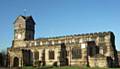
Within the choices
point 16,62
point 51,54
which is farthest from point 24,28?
point 51,54

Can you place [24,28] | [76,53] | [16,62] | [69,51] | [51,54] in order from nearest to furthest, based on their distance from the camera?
[76,53] → [69,51] → [51,54] → [16,62] → [24,28]

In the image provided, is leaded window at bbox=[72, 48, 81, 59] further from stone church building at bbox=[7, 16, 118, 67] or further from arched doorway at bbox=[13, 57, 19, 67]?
arched doorway at bbox=[13, 57, 19, 67]

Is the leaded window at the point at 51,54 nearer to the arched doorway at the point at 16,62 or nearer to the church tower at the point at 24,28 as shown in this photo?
the arched doorway at the point at 16,62

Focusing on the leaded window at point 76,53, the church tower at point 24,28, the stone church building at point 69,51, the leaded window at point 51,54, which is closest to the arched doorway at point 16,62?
the stone church building at point 69,51

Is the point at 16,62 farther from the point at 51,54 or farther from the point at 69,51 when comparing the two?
the point at 69,51

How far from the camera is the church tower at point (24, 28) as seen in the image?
229ft

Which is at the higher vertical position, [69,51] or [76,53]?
[69,51]

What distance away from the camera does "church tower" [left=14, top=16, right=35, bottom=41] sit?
69894 millimetres

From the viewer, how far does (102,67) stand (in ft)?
161

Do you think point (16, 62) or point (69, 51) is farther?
point (16, 62)

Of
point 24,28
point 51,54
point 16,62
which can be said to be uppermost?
point 24,28

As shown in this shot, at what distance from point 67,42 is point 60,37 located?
2904mm

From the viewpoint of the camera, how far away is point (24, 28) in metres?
69.8

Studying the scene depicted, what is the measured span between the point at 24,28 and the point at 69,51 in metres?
18.1
